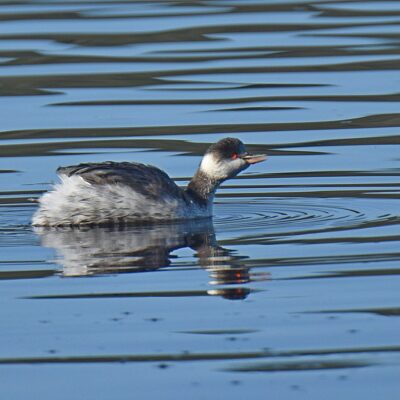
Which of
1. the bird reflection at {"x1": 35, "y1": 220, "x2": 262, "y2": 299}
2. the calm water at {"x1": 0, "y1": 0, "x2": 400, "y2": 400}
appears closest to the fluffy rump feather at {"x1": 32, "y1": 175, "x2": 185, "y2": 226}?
the bird reflection at {"x1": 35, "y1": 220, "x2": 262, "y2": 299}

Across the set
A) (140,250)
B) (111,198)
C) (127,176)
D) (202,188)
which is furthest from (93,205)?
(140,250)

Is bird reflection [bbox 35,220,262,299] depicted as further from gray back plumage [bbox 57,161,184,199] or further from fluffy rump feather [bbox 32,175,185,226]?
gray back plumage [bbox 57,161,184,199]

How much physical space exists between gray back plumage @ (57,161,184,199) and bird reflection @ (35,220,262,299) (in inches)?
11.4

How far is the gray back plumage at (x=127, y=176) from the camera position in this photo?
11922mm

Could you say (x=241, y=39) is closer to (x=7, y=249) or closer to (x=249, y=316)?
(x=7, y=249)

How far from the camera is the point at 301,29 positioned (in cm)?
2334

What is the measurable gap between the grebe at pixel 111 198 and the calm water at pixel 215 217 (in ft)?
0.92

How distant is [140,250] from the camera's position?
35.1 ft

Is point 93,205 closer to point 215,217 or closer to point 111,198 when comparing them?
point 111,198

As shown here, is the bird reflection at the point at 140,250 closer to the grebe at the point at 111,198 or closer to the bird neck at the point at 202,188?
the grebe at the point at 111,198

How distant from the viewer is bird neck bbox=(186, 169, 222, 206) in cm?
1234

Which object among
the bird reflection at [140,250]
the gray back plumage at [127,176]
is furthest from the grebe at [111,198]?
the bird reflection at [140,250]

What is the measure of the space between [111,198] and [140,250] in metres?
1.33

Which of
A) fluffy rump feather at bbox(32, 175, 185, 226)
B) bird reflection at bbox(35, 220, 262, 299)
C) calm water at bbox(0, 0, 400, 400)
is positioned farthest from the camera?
fluffy rump feather at bbox(32, 175, 185, 226)
